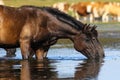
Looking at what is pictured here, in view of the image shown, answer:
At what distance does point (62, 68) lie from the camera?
16953 mm

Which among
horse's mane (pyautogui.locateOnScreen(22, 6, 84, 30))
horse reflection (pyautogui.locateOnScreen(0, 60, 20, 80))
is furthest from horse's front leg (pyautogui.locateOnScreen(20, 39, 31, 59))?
horse's mane (pyautogui.locateOnScreen(22, 6, 84, 30))

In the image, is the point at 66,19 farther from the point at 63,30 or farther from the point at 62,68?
the point at 62,68

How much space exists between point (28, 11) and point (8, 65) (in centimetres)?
199

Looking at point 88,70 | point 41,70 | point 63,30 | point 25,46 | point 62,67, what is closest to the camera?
point 88,70

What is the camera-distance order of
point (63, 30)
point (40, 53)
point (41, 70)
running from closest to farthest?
point (41, 70), point (63, 30), point (40, 53)

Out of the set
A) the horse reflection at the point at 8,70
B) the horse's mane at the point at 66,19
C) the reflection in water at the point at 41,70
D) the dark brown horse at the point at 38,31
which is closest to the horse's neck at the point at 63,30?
the dark brown horse at the point at 38,31

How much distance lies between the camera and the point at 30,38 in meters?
18.8

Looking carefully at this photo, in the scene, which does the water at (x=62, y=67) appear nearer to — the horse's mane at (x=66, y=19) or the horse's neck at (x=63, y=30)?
the horse's neck at (x=63, y=30)

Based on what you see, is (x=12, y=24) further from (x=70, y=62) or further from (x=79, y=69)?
(x=79, y=69)

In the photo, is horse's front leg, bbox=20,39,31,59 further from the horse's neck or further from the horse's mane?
the horse's mane

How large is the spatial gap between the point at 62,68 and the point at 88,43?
2233 millimetres

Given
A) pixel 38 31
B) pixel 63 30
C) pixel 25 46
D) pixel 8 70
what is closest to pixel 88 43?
pixel 63 30

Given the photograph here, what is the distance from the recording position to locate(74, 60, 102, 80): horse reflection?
14.9 m

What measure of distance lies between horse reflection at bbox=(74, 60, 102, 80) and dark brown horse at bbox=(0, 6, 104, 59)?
1.86 ft
